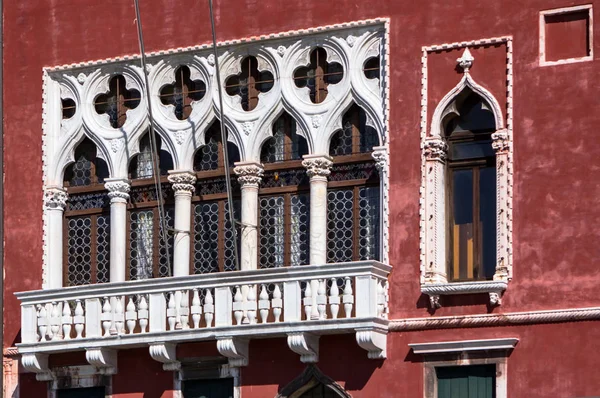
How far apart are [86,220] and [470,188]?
18.4ft

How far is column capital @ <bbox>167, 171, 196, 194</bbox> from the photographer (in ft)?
83.1

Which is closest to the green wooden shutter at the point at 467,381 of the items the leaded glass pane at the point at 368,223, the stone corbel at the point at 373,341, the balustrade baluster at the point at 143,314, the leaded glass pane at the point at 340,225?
the stone corbel at the point at 373,341

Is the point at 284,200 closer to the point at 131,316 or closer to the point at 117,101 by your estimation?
the point at 131,316

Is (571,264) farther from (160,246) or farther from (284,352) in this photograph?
(160,246)

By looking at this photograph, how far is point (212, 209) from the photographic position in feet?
83.5

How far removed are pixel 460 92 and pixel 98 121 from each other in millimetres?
5338

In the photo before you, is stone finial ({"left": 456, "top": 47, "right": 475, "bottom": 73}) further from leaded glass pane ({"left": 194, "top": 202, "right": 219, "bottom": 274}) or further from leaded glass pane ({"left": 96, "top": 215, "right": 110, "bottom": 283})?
leaded glass pane ({"left": 96, "top": 215, "right": 110, "bottom": 283})

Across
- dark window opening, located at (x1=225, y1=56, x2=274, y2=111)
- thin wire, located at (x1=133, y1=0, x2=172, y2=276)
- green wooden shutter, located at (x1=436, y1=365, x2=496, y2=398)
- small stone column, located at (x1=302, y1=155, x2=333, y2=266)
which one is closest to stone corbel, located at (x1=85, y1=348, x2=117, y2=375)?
thin wire, located at (x1=133, y1=0, x2=172, y2=276)

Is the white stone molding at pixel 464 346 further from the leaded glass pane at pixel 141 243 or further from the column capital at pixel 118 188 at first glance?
the column capital at pixel 118 188

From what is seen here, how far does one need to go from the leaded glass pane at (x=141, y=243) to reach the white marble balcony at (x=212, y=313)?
2.89ft

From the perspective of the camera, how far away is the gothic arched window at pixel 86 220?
2612 cm

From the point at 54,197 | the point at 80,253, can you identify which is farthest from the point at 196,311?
the point at 54,197

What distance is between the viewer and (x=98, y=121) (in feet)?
85.9

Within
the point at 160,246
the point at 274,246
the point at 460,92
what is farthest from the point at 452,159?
the point at 160,246
